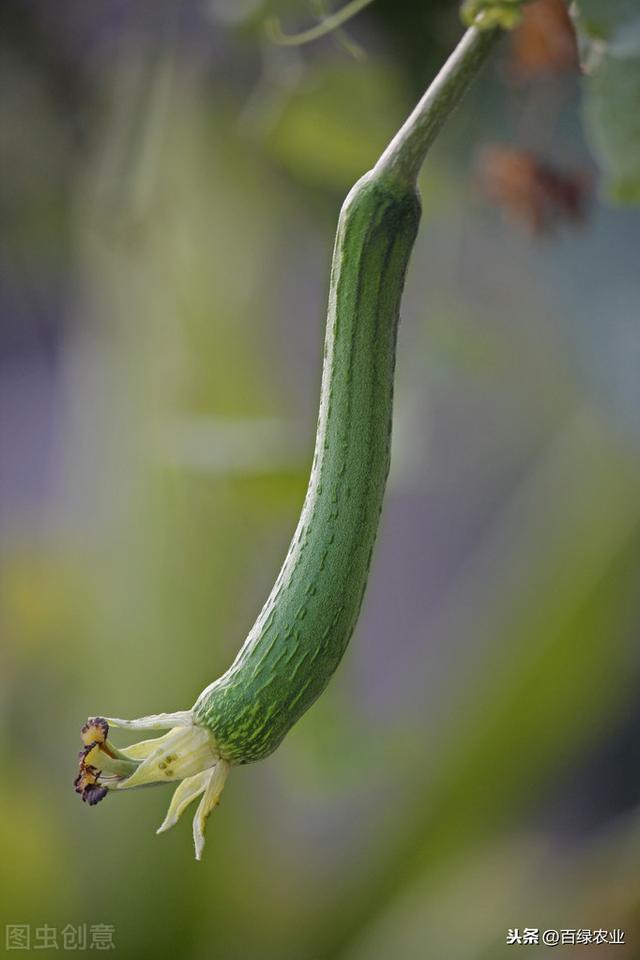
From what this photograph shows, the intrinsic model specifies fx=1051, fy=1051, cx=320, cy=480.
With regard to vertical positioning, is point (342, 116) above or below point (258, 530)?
above

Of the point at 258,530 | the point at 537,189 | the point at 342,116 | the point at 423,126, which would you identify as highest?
the point at 342,116

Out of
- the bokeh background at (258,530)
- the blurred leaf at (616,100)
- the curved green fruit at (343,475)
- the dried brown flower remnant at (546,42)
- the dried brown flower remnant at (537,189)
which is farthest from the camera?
the bokeh background at (258,530)

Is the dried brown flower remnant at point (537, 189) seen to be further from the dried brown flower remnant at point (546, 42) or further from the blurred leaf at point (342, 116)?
the blurred leaf at point (342, 116)

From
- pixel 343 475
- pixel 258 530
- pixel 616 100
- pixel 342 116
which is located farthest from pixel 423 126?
pixel 258 530

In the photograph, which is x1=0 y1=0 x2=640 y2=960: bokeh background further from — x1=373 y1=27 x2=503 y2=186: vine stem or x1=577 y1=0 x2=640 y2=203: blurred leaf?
x1=373 y1=27 x2=503 y2=186: vine stem

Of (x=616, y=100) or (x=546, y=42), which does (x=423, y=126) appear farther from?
(x=546, y=42)

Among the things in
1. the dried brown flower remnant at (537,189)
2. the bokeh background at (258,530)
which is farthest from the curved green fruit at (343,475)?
the bokeh background at (258,530)

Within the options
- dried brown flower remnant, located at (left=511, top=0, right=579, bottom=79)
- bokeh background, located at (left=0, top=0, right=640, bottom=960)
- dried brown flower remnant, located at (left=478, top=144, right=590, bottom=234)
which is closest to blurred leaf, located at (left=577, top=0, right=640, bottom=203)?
dried brown flower remnant, located at (left=511, top=0, right=579, bottom=79)
